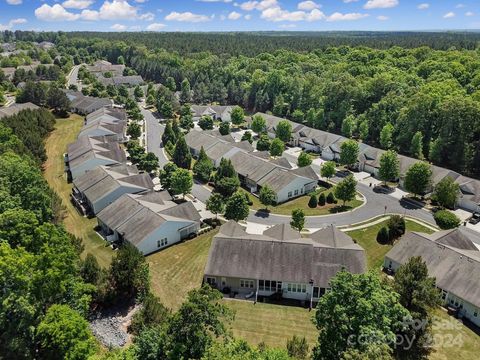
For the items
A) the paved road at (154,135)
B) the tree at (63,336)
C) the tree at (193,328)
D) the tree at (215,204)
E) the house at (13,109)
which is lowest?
the paved road at (154,135)

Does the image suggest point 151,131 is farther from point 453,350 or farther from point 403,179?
point 453,350

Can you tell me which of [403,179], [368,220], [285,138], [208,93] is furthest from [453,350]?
[208,93]

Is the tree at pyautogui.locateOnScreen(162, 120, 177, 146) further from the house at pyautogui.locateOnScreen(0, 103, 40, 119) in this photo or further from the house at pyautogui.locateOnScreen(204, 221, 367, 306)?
the house at pyautogui.locateOnScreen(204, 221, 367, 306)

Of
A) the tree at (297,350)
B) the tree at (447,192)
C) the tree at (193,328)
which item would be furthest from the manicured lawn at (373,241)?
the tree at (193,328)

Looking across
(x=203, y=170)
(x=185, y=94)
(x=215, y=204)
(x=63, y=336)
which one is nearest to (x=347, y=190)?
(x=215, y=204)

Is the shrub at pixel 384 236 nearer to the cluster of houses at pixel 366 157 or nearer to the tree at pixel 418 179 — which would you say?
the tree at pixel 418 179

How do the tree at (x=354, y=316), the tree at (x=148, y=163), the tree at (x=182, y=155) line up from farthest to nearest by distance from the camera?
1. the tree at (x=182, y=155)
2. the tree at (x=148, y=163)
3. the tree at (x=354, y=316)
